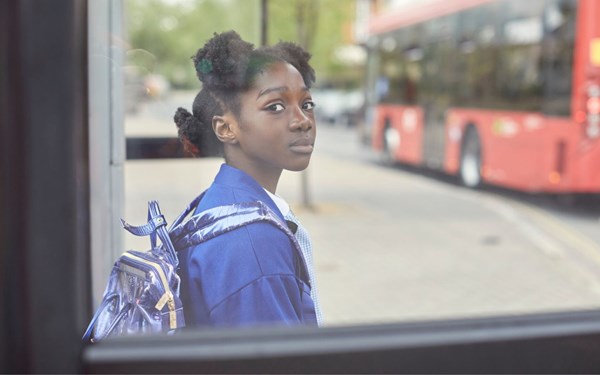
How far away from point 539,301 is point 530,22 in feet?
16.3

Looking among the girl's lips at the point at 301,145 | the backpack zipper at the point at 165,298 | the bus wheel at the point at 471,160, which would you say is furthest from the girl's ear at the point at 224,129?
the bus wheel at the point at 471,160

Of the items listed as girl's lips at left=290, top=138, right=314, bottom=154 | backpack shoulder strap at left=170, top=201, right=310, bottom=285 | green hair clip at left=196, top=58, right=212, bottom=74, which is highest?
green hair clip at left=196, top=58, right=212, bottom=74

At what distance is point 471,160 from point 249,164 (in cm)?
1110

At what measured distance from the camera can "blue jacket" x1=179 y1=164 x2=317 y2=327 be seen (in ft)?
4.85

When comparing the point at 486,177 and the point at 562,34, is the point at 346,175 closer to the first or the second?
the point at 486,177

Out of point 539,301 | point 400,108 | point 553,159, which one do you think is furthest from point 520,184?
point 539,301

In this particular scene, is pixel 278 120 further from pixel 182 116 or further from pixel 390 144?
pixel 390 144

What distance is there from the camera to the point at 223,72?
61.9 inches

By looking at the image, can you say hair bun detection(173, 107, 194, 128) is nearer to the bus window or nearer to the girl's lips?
the girl's lips

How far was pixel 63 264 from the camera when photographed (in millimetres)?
1180

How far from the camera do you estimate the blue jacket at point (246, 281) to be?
148 cm

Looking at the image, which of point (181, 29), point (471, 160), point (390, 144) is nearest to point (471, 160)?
point (471, 160)

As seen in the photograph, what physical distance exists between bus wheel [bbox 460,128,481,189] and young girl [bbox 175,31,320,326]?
416 inches

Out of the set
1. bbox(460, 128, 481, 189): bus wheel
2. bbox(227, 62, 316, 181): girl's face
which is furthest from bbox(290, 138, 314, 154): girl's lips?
bbox(460, 128, 481, 189): bus wheel
